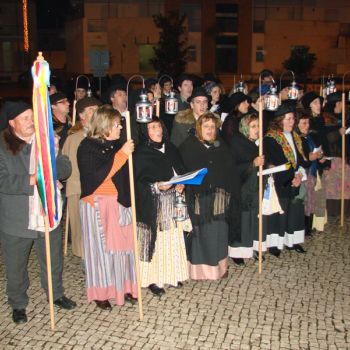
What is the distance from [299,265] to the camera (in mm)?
6805

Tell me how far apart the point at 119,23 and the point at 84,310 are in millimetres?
32217

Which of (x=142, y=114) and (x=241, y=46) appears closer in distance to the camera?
(x=142, y=114)

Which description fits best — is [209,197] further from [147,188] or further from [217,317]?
[217,317]

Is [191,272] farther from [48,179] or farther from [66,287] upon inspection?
[48,179]

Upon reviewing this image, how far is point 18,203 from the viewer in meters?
5.05

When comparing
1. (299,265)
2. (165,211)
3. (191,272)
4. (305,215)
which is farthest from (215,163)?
(305,215)

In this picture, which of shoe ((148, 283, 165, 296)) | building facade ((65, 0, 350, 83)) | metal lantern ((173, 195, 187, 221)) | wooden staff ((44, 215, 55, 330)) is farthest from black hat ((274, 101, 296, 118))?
building facade ((65, 0, 350, 83))

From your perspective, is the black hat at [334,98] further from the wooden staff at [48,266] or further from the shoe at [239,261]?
the wooden staff at [48,266]

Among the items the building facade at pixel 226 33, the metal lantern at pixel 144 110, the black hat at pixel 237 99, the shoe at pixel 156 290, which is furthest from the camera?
the building facade at pixel 226 33

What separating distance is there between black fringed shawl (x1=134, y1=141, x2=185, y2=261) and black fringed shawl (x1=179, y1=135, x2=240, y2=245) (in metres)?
0.53

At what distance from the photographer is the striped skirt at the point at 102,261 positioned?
17.4ft

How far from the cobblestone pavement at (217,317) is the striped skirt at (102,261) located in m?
0.20

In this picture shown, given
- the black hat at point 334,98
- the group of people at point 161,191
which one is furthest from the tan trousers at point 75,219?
the black hat at point 334,98

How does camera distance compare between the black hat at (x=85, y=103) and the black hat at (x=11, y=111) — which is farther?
the black hat at (x=85, y=103)
